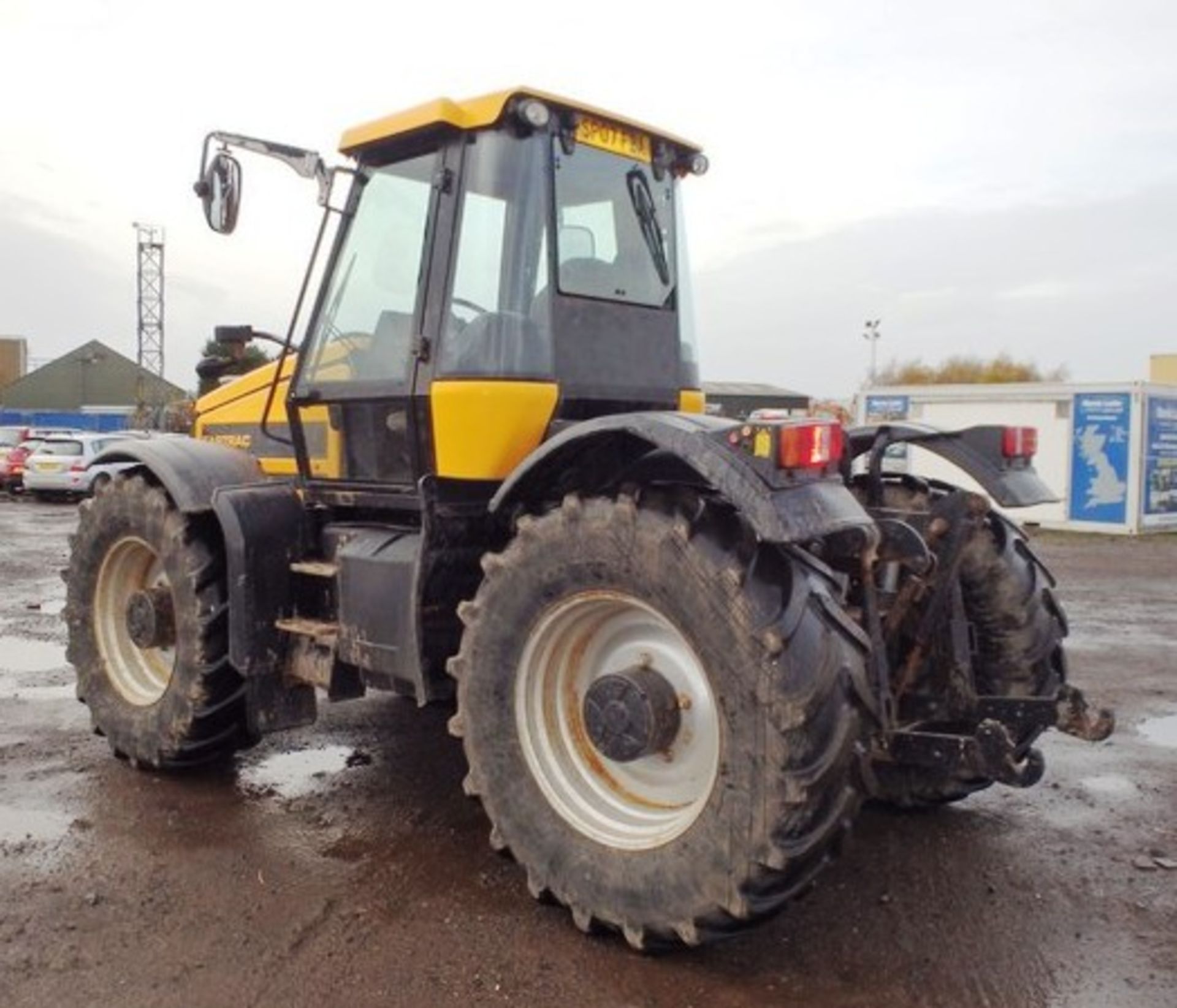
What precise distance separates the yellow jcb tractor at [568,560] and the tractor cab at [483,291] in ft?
0.05

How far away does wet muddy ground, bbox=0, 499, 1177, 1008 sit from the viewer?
11.0 feet

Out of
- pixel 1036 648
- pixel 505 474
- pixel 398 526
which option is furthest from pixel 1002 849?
pixel 398 526

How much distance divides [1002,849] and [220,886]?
9.84 ft

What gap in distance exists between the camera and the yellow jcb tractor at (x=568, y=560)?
331 centimetres

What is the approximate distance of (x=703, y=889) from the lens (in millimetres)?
3273

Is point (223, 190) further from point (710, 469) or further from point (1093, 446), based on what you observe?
point (1093, 446)

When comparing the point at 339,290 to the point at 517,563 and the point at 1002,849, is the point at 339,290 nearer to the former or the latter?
the point at 517,563

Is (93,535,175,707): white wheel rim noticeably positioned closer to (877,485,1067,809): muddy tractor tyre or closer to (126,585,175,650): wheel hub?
(126,585,175,650): wheel hub

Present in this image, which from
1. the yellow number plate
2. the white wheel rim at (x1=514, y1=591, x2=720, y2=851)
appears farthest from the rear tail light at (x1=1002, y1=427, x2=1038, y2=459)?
the yellow number plate

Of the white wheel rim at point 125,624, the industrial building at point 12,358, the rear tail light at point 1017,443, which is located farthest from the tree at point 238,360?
the industrial building at point 12,358

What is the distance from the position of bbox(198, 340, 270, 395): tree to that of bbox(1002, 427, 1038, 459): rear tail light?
11.3 feet

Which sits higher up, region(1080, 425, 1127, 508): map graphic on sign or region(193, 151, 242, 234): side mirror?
region(193, 151, 242, 234): side mirror

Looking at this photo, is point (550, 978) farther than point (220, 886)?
No

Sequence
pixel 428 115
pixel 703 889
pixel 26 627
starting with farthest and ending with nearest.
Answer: pixel 26 627 → pixel 428 115 → pixel 703 889
